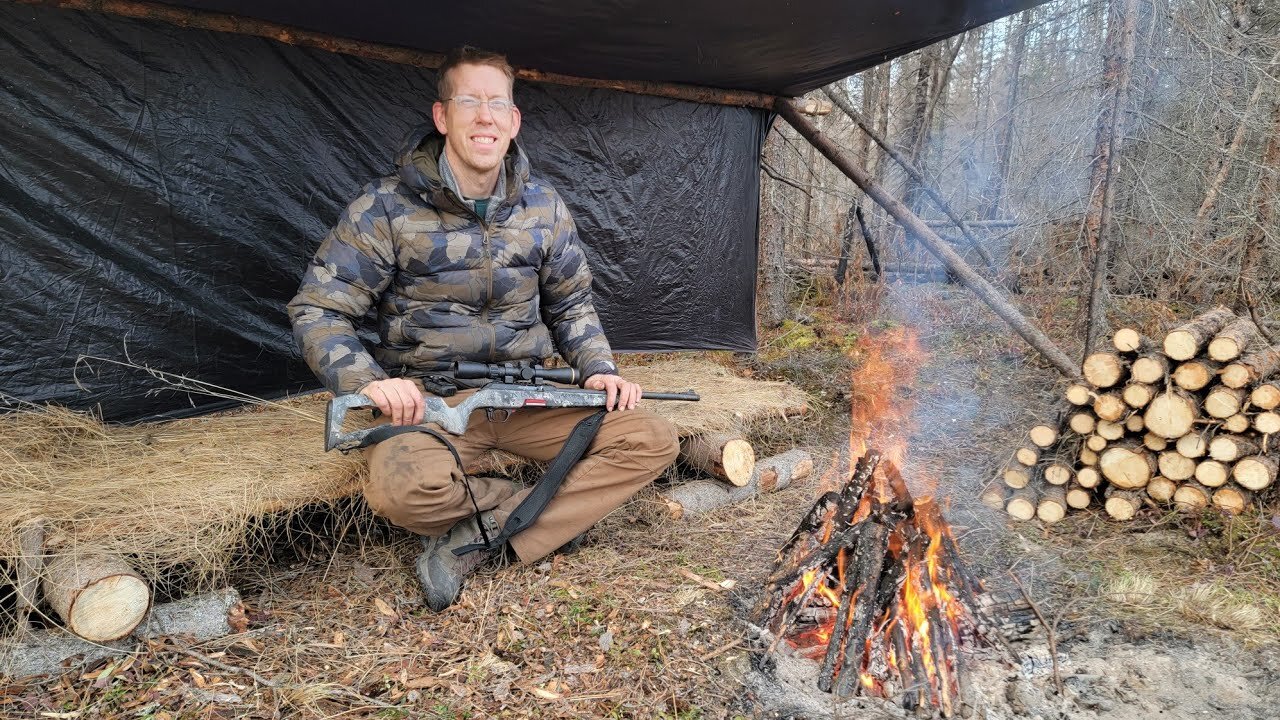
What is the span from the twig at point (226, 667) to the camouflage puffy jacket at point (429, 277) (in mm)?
1006

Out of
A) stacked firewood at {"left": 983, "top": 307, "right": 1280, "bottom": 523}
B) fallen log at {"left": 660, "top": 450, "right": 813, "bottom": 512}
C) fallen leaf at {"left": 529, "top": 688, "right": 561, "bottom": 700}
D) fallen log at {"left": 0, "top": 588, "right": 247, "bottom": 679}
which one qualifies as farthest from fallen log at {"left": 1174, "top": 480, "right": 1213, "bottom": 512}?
fallen log at {"left": 0, "top": 588, "right": 247, "bottom": 679}

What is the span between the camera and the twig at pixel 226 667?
2.30m

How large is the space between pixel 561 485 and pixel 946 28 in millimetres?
3464

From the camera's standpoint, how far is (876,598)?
8.13 feet

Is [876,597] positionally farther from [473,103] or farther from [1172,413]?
[473,103]

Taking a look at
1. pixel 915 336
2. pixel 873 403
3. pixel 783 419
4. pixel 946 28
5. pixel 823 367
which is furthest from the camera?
pixel 915 336

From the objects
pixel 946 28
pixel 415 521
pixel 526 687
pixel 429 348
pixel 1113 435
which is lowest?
pixel 526 687

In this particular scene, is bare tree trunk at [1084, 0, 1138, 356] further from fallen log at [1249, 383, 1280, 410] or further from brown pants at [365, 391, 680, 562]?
brown pants at [365, 391, 680, 562]

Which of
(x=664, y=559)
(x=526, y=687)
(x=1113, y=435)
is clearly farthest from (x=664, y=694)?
(x=1113, y=435)

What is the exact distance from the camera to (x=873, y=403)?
5.75 m

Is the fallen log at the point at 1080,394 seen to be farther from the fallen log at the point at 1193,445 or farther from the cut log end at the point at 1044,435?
the fallen log at the point at 1193,445

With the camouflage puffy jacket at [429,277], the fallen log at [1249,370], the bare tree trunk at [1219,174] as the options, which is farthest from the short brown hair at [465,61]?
the bare tree trunk at [1219,174]

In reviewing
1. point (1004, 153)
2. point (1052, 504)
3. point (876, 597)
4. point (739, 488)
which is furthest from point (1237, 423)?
point (1004, 153)

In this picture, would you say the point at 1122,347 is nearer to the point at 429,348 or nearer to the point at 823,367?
the point at 823,367
